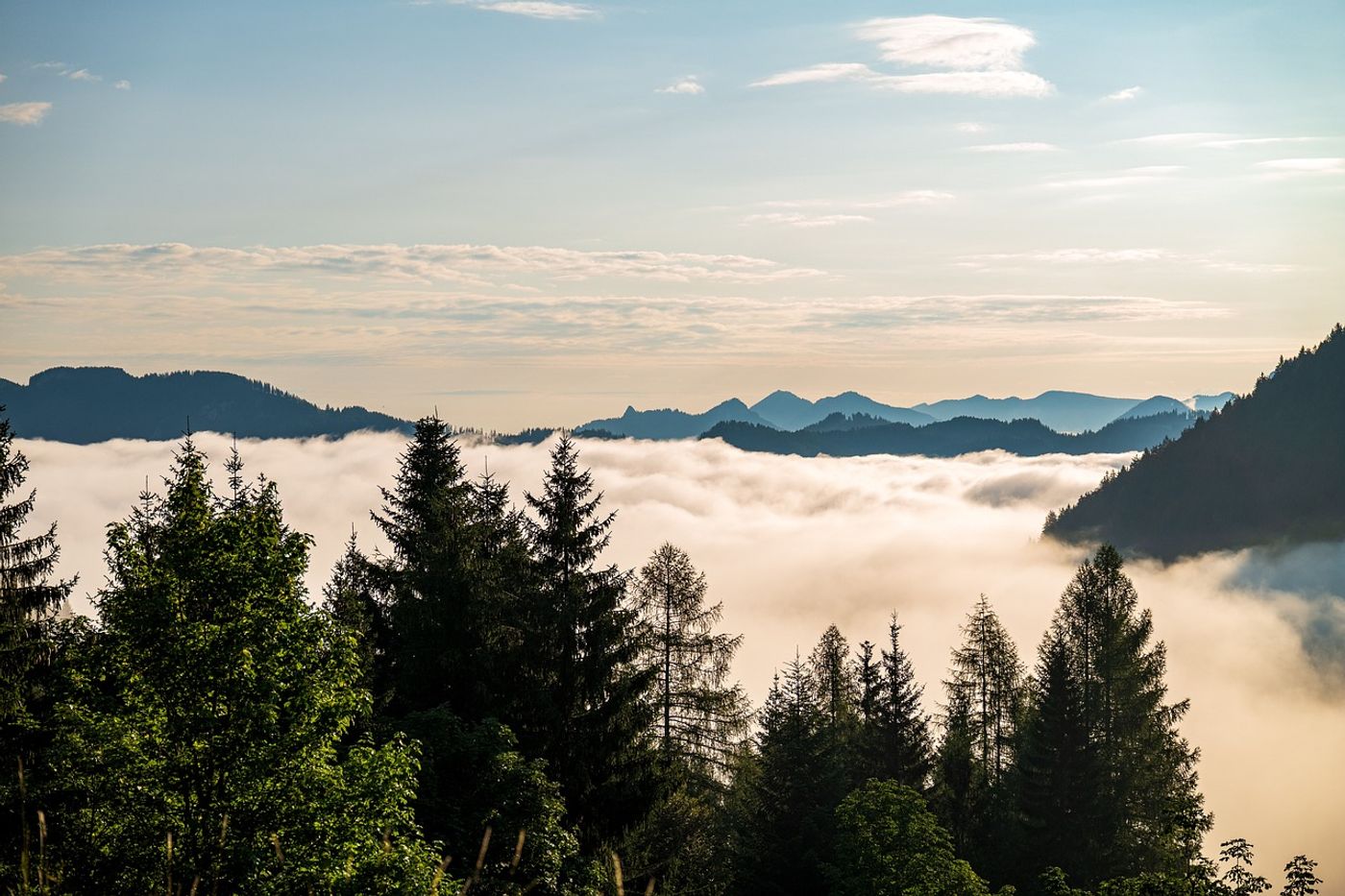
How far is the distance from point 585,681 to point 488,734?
14.8 ft

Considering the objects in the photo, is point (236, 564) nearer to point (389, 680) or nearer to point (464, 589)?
point (464, 589)

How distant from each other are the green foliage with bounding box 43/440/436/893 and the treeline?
0.04 meters

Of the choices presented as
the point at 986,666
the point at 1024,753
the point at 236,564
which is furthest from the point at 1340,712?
the point at 236,564

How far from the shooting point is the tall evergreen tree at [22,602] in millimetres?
21094

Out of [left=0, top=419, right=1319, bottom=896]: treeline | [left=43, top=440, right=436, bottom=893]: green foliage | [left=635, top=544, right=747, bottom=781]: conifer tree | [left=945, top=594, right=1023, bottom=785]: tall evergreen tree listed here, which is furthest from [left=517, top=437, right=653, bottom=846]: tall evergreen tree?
[left=945, top=594, right=1023, bottom=785]: tall evergreen tree

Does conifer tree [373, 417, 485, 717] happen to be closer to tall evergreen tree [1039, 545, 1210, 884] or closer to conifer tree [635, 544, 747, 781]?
conifer tree [635, 544, 747, 781]

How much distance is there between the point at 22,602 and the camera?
23.0 meters

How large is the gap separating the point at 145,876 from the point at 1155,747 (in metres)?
45.6

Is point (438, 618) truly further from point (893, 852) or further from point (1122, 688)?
point (1122, 688)

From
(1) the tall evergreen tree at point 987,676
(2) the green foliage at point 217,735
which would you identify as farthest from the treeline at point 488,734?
(1) the tall evergreen tree at point 987,676

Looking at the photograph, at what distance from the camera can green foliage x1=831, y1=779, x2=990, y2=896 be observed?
886 inches

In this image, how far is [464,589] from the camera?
82.2 feet

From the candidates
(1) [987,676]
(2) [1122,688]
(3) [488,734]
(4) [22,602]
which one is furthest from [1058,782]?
(4) [22,602]

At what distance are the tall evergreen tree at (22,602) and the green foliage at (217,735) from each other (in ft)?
27.1
